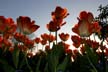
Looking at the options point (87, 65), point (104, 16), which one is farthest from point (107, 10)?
point (87, 65)

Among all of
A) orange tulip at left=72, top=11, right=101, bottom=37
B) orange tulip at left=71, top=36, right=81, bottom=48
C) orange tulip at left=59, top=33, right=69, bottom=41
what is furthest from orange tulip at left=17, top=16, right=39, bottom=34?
orange tulip at left=59, top=33, right=69, bottom=41

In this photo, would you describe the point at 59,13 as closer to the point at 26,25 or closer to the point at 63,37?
the point at 26,25

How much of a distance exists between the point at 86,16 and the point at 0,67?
148cm

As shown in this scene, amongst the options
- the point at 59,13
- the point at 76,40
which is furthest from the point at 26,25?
the point at 76,40

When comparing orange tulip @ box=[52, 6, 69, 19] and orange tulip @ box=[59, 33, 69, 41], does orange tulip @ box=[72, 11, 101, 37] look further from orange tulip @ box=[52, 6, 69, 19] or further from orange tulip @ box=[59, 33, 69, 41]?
orange tulip @ box=[59, 33, 69, 41]

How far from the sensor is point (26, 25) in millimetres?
3861

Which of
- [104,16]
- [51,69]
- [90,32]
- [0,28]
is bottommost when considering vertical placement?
[51,69]

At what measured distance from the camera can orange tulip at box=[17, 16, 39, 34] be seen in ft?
12.7

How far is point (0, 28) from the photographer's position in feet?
14.7

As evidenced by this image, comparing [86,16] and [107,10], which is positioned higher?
[107,10]

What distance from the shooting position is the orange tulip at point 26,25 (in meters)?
3.86

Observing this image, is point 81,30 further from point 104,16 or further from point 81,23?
point 104,16

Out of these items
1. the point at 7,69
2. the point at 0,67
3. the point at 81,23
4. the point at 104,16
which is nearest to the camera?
the point at 7,69

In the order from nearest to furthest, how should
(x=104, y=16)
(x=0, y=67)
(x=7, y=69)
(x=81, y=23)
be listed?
1. (x=7, y=69)
2. (x=81, y=23)
3. (x=0, y=67)
4. (x=104, y=16)
